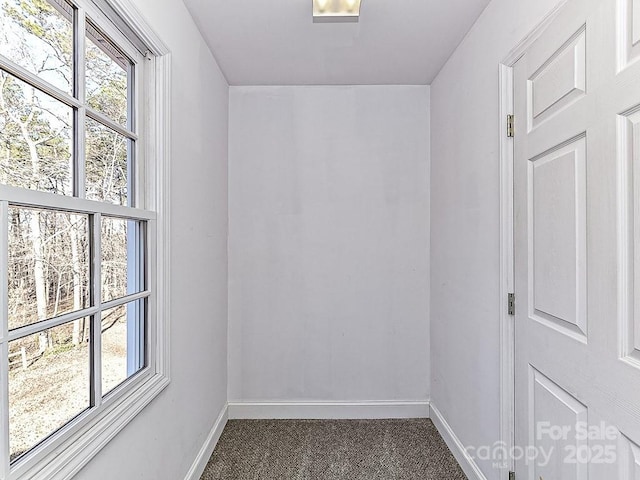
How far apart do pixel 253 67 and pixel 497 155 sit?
1671 millimetres

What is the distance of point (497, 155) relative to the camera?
1.91m

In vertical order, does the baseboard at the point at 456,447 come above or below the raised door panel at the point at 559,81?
below

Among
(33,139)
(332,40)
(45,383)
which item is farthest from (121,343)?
(332,40)

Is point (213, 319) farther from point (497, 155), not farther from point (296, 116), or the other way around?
point (497, 155)

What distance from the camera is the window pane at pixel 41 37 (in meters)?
1.02

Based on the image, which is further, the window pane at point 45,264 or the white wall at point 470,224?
the white wall at point 470,224

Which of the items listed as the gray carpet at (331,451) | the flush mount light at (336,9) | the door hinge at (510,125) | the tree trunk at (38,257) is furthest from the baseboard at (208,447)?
the flush mount light at (336,9)

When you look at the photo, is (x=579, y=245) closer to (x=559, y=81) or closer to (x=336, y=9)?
(x=559, y=81)

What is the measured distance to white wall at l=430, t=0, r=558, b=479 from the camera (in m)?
1.93

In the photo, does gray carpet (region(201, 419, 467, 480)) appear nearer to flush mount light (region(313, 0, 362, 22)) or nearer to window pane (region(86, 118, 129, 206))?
window pane (region(86, 118, 129, 206))

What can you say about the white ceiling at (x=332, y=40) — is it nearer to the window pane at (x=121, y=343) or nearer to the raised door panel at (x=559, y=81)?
the raised door panel at (x=559, y=81)

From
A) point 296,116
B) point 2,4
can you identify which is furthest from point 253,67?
point 2,4

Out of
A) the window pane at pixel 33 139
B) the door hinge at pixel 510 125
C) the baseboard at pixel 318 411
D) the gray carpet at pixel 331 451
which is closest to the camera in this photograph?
the window pane at pixel 33 139

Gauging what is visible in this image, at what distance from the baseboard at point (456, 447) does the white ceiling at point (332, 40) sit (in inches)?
90.8
